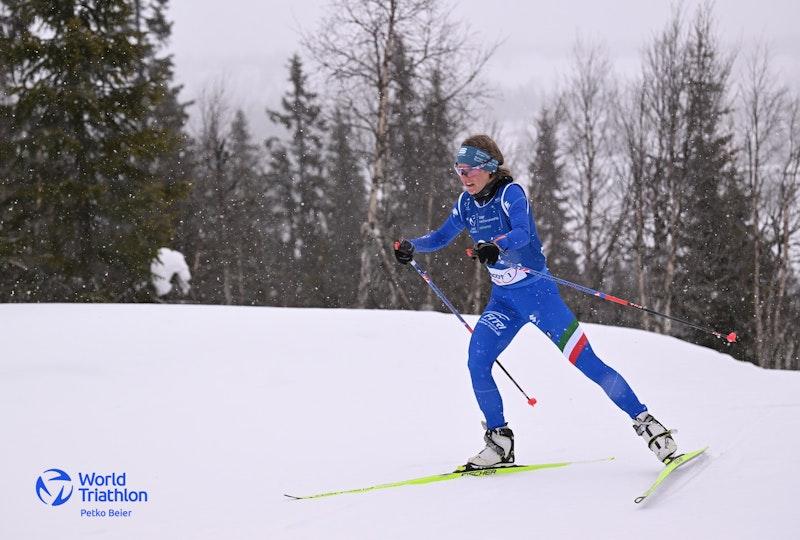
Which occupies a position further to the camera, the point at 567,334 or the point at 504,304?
the point at 504,304

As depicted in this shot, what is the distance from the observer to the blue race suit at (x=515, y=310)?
3678mm

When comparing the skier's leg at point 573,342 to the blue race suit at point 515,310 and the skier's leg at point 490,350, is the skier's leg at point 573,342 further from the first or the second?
the skier's leg at point 490,350

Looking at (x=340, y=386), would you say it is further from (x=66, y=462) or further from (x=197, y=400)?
(x=66, y=462)

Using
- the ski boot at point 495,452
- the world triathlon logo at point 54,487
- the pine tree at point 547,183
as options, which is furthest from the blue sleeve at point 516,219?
the pine tree at point 547,183

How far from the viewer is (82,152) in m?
13.8

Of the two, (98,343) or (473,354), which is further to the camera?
(98,343)

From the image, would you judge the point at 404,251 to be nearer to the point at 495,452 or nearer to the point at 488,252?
the point at 488,252

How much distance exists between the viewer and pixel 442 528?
271 centimetres

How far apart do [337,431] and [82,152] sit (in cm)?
1170

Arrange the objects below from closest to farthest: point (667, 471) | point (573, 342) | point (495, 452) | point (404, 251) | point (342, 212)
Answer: point (667, 471) < point (573, 342) < point (495, 452) < point (404, 251) < point (342, 212)

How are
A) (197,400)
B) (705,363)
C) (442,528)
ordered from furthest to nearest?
(705,363) → (197,400) → (442,528)

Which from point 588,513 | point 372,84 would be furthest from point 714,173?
point 588,513

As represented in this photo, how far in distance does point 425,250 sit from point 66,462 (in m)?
2.61

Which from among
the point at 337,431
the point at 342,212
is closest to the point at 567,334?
the point at 337,431
